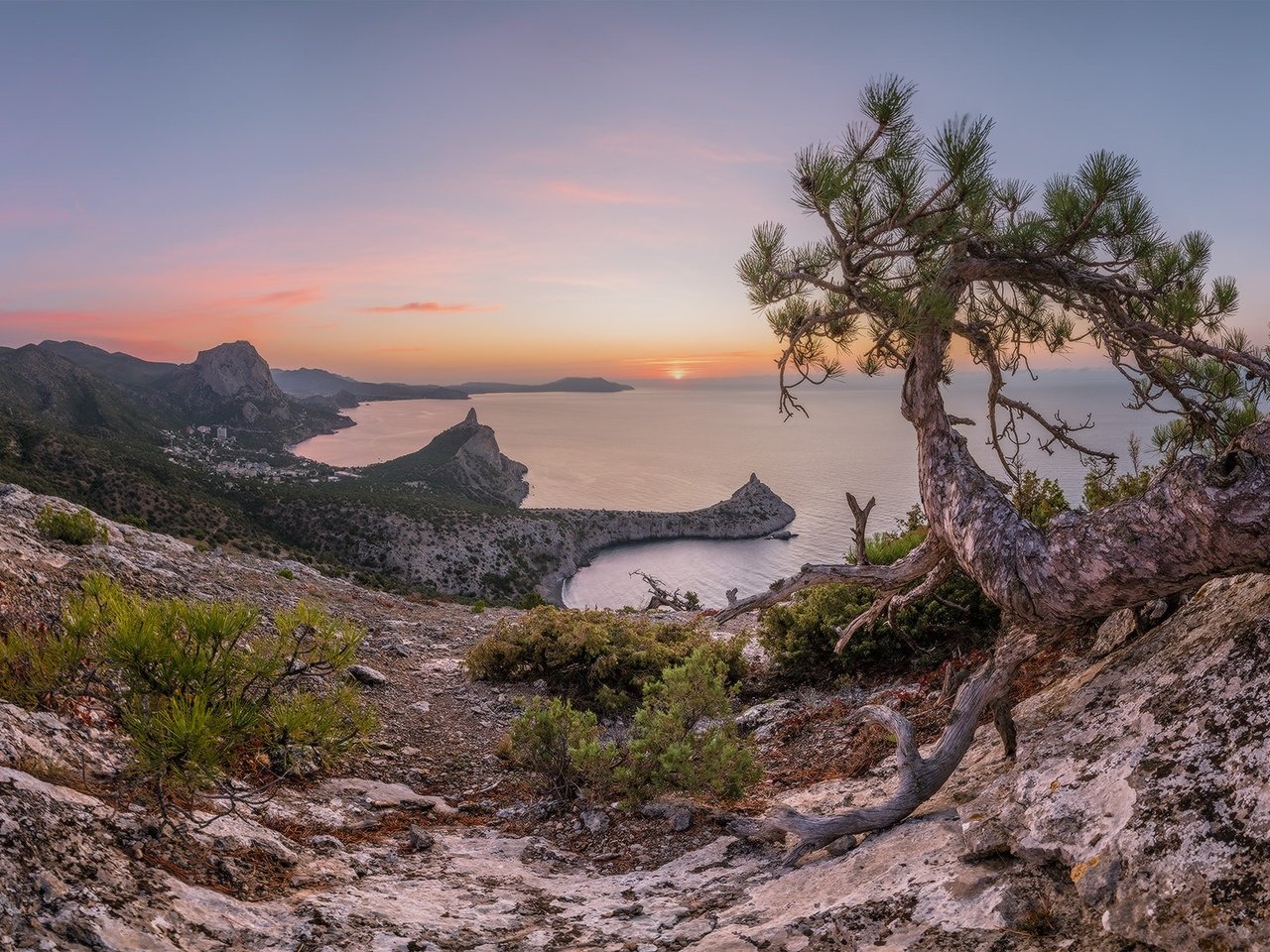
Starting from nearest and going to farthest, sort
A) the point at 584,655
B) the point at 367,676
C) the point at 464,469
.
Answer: the point at 367,676 < the point at 584,655 < the point at 464,469

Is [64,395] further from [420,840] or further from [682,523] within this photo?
[420,840]

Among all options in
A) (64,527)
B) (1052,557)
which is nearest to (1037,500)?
(1052,557)

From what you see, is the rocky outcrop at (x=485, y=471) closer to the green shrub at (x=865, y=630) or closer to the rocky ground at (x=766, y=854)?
the green shrub at (x=865, y=630)

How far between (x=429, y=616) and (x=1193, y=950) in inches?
575

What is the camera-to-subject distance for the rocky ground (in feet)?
7.41

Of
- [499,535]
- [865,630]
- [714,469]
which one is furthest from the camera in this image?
[714,469]

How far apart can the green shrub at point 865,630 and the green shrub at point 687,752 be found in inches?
105

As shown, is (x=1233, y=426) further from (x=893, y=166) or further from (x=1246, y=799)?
(x=1246, y=799)

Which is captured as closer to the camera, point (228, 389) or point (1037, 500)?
point (1037, 500)

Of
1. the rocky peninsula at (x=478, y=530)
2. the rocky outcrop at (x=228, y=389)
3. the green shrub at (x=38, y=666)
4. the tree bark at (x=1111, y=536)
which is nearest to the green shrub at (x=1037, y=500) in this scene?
the tree bark at (x=1111, y=536)

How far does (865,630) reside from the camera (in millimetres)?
7715

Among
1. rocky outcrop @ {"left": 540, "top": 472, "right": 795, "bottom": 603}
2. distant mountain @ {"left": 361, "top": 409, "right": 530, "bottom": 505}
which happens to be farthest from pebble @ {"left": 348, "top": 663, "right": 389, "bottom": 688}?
distant mountain @ {"left": 361, "top": 409, "right": 530, "bottom": 505}

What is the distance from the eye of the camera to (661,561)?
59812 mm

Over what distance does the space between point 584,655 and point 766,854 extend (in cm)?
600
